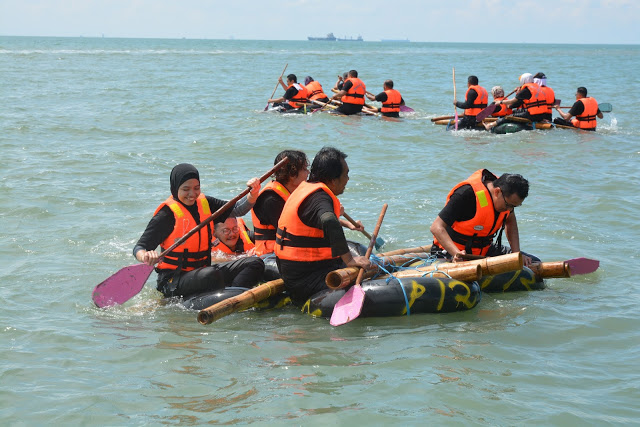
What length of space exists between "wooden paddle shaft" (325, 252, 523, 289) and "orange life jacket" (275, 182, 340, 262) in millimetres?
253

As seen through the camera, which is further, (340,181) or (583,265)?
(583,265)

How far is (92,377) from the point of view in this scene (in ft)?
17.0

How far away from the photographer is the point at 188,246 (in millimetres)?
6512

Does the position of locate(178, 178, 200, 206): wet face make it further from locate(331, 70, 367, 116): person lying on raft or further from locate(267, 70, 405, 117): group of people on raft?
locate(331, 70, 367, 116): person lying on raft

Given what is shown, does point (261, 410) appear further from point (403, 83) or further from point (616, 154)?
point (403, 83)

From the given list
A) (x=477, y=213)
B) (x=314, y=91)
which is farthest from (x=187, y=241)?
(x=314, y=91)

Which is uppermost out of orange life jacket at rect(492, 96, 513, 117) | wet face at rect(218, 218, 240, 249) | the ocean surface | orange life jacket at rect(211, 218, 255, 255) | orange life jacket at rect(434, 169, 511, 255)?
orange life jacket at rect(492, 96, 513, 117)

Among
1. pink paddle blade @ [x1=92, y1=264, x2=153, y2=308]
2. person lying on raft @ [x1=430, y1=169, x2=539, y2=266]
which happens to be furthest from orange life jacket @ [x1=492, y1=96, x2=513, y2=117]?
pink paddle blade @ [x1=92, y1=264, x2=153, y2=308]

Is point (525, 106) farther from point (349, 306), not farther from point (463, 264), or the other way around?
point (349, 306)

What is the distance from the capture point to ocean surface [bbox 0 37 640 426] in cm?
476

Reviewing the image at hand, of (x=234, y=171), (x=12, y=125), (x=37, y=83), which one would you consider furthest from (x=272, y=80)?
(x=234, y=171)

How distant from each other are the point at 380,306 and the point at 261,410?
69.7 inches

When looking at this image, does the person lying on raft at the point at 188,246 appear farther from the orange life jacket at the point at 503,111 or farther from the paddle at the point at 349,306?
the orange life jacket at the point at 503,111

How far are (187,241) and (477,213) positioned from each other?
8.60ft
